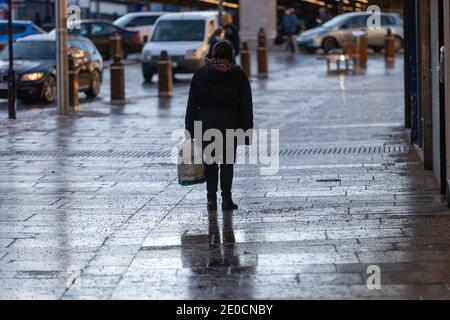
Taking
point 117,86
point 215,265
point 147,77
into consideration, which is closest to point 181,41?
point 147,77

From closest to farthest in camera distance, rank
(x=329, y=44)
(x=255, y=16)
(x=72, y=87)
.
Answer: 1. (x=72, y=87)
2. (x=329, y=44)
3. (x=255, y=16)

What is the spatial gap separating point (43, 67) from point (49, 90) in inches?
20.6

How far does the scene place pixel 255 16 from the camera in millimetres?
56250

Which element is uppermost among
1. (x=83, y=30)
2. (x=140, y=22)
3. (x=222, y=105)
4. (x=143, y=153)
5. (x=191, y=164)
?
(x=140, y=22)

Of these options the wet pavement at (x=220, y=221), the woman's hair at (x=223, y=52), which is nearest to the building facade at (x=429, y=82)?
the wet pavement at (x=220, y=221)

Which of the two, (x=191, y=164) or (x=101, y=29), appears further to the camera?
(x=101, y=29)

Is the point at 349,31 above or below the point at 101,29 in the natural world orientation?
below

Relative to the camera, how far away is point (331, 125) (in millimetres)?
20078

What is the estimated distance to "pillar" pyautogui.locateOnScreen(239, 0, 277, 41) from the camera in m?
56.1

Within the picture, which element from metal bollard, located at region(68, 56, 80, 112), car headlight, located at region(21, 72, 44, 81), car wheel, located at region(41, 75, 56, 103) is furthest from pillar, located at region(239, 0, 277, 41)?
metal bollard, located at region(68, 56, 80, 112)

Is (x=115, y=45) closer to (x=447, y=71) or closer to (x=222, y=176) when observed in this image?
(x=222, y=176)

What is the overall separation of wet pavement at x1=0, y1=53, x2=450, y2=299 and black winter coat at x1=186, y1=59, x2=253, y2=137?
2.69 ft

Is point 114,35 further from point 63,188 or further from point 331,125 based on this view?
point 63,188

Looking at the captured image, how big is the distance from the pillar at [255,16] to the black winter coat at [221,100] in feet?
147
